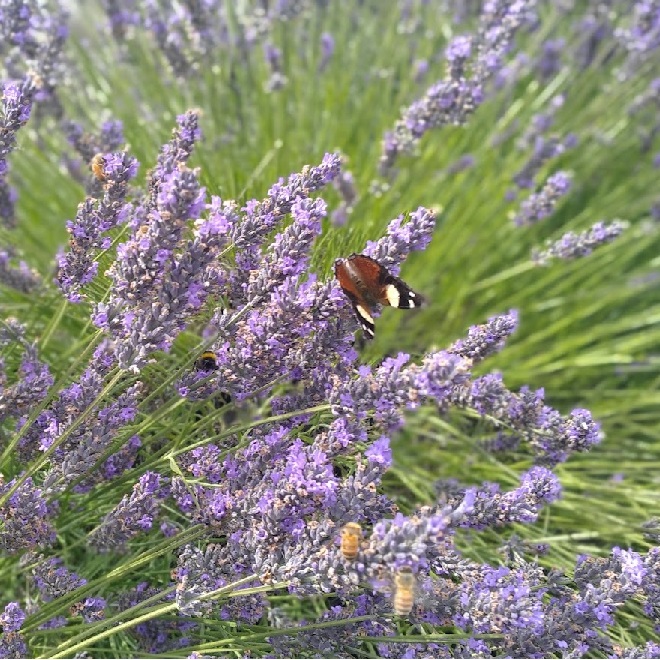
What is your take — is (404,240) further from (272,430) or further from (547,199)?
(547,199)

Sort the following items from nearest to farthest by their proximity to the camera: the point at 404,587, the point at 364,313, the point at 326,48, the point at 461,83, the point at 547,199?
the point at 404,587 < the point at 364,313 < the point at 461,83 < the point at 547,199 < the point at 326,48

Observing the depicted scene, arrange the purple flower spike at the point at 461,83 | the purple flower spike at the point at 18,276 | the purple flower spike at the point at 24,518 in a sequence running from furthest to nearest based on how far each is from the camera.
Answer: the purple flower spike at the point at 461,83, the purple flower spike at the point at 18,276, the purple flower spike at the point at 24,518

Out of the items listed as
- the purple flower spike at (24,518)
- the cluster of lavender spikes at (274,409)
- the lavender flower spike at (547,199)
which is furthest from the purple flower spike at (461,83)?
the purple flower spike at (24,518)

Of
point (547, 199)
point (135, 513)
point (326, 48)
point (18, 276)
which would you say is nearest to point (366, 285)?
point (135, 513)

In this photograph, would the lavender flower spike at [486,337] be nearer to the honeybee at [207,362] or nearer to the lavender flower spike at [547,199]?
the honeybee at [207,362]

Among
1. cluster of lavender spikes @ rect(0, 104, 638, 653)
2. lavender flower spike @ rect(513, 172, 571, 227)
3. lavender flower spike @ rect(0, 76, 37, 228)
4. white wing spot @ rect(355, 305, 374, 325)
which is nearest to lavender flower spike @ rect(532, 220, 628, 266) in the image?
lavender flower spike @ rect(513, 172, 571, 227)

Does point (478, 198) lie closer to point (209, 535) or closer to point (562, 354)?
point (562, 354)
